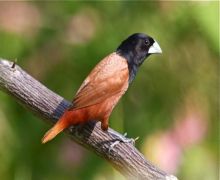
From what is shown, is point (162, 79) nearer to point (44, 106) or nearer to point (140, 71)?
point (140, 71)

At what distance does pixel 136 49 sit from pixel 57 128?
2.49 feet

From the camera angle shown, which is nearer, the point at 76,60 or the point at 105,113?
the point at 105,113

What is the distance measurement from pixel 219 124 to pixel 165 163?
0.42 meters

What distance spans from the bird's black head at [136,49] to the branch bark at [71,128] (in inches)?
18.1

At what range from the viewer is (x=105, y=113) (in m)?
5.16

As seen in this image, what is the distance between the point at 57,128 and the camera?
4.92 m

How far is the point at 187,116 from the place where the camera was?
237 inches

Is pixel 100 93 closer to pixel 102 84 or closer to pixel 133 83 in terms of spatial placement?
pixel 102 84

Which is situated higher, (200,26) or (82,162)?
(200,26)

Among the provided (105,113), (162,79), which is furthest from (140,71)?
(105,113)

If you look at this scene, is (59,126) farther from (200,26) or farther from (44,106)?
(200,26)

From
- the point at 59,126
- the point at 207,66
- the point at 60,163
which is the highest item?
the point at 207,66

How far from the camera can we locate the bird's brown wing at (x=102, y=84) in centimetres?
505

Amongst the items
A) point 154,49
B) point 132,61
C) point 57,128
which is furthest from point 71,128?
point 154,49
